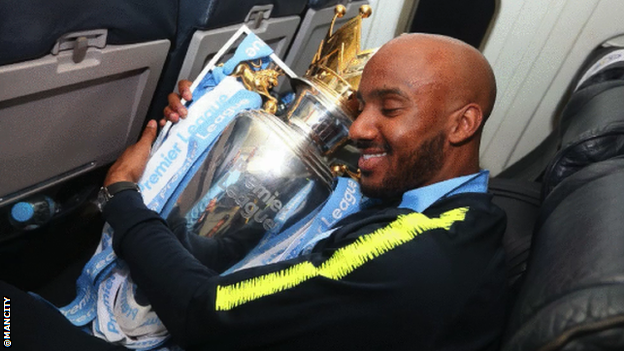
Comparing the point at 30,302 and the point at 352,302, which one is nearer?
the point at 352,302

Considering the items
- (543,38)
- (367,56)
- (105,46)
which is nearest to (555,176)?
(367,56)

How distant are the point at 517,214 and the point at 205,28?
100cm

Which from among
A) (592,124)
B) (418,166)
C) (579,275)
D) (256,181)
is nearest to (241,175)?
(256,181)

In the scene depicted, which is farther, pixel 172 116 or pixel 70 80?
pixel 172 116

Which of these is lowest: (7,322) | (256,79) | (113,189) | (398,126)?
(7,322)

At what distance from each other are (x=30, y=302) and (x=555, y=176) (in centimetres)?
120

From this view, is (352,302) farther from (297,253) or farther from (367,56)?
(367,56)

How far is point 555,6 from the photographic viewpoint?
80.9 inches

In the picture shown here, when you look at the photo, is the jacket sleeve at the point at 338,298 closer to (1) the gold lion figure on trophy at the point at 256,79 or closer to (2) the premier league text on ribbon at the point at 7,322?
(2) the premier league text on ribbon at the point at 7,322

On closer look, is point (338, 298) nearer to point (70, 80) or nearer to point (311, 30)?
point (70, 80)

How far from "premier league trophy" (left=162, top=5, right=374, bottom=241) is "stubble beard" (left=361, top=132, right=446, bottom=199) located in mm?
186

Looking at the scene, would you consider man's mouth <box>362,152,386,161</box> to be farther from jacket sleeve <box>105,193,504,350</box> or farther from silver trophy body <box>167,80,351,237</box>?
jacket sleeve <box>105,193,504,350</box>

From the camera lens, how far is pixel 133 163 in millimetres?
1203

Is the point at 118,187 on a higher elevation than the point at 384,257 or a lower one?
lower
